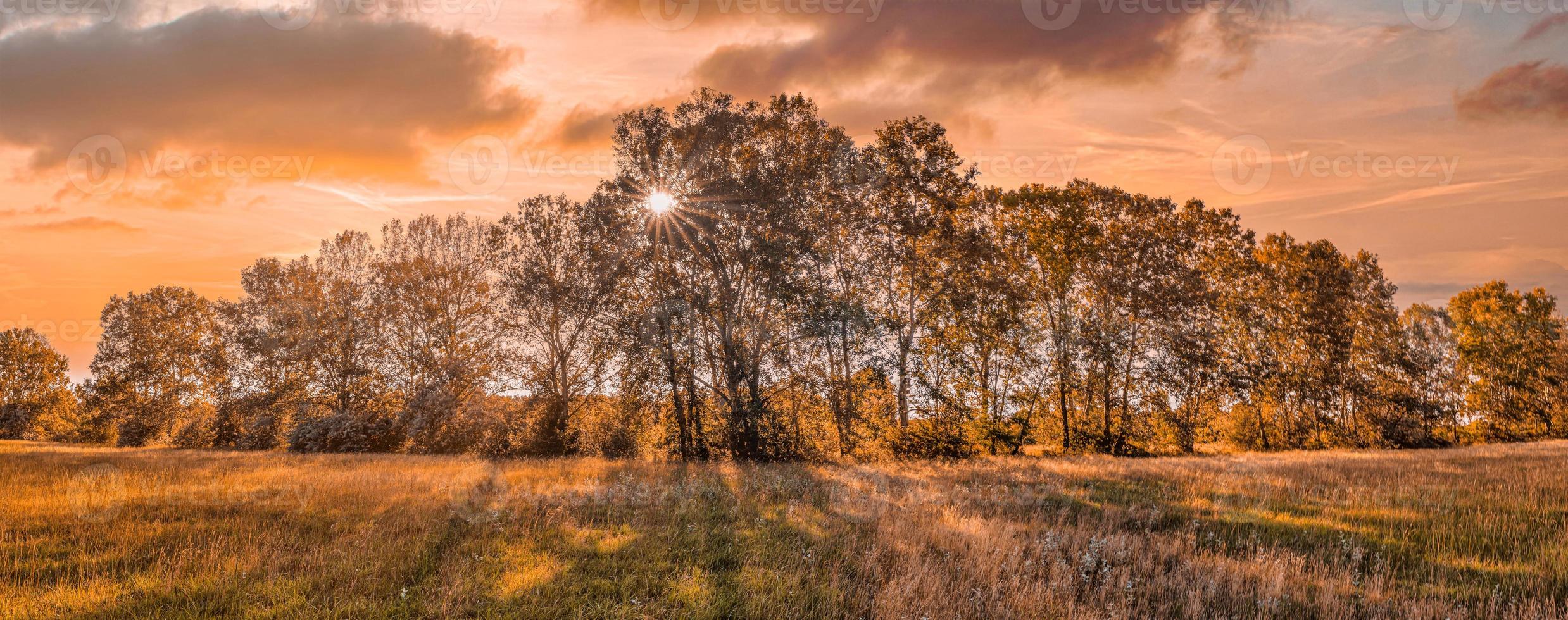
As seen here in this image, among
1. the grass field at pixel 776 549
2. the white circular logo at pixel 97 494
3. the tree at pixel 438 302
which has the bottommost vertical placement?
the grass field at pixel 776 549

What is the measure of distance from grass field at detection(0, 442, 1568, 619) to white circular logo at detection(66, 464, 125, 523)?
0.07 meters

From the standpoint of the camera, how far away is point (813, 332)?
22172mm

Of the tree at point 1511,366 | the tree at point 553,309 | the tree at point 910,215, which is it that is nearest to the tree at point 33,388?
the tree at point 553,309

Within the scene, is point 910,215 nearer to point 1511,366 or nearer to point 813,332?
point 813,332

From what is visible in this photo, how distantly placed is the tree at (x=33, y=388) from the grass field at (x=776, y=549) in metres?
65.7

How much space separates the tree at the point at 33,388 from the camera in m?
55.2

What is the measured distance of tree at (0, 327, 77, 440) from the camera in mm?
55156

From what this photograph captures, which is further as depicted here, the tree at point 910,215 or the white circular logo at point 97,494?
the tree at point 910,215

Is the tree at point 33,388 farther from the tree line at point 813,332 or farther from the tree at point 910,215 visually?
the tree at point 910,215

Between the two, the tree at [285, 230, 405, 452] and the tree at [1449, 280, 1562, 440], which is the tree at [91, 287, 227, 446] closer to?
the tree at [285, 230, 405, 452]

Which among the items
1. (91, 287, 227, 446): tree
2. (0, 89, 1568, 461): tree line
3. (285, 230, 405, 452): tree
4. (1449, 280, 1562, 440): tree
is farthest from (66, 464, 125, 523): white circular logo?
(1449, 280, 1562, 440): tree

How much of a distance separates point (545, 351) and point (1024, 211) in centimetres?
2704

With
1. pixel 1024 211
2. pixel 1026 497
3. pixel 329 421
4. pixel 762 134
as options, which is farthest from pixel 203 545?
pixel 1024 211

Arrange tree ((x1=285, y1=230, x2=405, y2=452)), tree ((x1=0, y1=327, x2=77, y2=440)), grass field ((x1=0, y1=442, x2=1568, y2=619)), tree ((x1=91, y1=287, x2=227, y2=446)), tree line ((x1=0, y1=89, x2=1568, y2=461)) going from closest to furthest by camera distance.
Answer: grass field ((x1=0, y1=442, x2=1568, y2=619)), tree line ((x1=0, y1=89, x2=1568, y2=461)), tree ((x1=285, y1=230, x2=405, y2=452)), tree ((x1=91, y1=287, x2=227, y2=446)), tree ((x1=0, y1=327, x2=77, y2=440))
